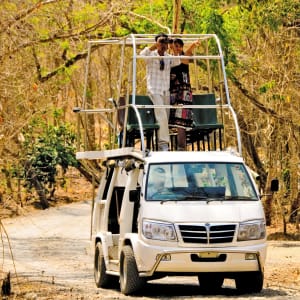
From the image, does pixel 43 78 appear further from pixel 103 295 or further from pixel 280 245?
pixel 103 295

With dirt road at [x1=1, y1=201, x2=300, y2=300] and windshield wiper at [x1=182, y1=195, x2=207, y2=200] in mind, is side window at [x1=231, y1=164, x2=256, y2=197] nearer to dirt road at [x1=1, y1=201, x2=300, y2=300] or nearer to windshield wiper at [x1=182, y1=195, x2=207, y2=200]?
windshield wiper at [x1=182, y1=195, x2=207, y2=200]

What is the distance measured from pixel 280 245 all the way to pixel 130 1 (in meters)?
6.91

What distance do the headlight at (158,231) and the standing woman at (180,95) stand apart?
8.03 feet

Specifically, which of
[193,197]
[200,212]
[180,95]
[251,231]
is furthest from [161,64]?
[251,231]

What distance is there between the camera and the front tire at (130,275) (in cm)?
1480

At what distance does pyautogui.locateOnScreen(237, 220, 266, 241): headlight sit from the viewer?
14484 mm

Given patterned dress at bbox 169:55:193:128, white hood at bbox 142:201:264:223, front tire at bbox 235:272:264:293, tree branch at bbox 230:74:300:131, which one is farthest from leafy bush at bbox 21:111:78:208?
white hood at bbox 142:201:264:223

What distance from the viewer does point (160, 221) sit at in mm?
14422

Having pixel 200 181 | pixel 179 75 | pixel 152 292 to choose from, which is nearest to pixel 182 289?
pixel 152 292

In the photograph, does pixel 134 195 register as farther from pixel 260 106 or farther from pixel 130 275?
pixel 260 106

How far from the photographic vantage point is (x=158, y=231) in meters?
14.4

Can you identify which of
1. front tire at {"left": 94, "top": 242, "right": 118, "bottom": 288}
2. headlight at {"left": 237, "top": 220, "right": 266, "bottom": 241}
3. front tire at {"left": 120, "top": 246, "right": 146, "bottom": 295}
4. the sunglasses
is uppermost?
the sunglasses

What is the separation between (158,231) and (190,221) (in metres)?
0.44

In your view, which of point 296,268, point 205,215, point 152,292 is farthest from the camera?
point 296,268
